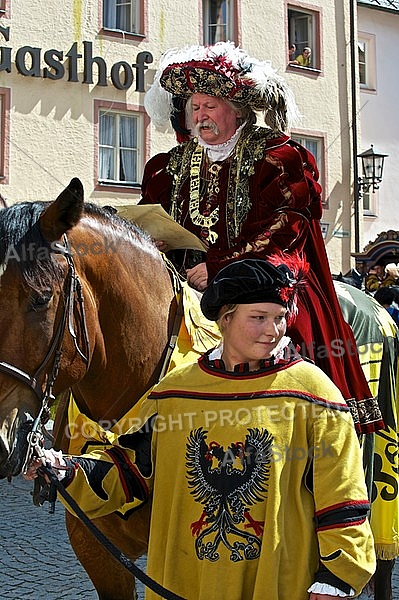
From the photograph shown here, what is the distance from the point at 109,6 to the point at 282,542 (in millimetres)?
14028

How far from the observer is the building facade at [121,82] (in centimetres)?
1323

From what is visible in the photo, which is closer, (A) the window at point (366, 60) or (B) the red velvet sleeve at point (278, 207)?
(B) the red velvet sleeve at point (278, 207)

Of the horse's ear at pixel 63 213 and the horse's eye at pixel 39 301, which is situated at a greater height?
the horse's ear at pixel 63 213

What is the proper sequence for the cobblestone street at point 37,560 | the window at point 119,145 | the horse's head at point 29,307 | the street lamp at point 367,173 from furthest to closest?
the street lamp at point 367,173
the window at point 119,145
the cobblestone street at point 37,560
the horse's head at point 29,307

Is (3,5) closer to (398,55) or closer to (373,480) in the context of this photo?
(398,55)

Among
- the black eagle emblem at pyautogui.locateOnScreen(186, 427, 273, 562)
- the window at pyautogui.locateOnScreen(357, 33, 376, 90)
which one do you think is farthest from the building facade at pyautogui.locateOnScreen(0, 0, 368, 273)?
the black eagle emblem at pyautogui.locateOnScreen(186, 427, 273, 562)

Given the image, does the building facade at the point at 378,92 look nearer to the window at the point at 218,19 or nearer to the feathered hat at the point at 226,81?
the window at the point at 218,19

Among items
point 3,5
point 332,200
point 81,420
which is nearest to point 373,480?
point 81,420

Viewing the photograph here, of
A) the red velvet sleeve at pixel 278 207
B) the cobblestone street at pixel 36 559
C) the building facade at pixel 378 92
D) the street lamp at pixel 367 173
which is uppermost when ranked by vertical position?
the building facade at pixel 378 92

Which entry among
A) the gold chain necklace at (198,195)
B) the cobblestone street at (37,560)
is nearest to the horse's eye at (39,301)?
the gold chain necklace at (198,195)

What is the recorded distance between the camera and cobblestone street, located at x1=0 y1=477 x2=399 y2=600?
469cm

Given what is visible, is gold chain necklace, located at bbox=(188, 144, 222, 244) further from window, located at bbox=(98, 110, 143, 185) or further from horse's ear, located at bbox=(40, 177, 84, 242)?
window, located at bbox=(98, 110, 143, 185)

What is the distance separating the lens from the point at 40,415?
2295 millimetres

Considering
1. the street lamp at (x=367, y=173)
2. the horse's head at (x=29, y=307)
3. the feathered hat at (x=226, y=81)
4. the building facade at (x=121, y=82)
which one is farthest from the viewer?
the street lamp at (x=367, y=173)
